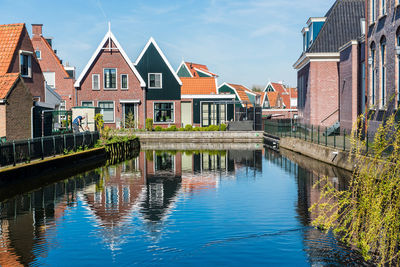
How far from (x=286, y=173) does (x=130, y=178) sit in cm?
715

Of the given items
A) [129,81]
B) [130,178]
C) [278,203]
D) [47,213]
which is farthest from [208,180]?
[129,81]

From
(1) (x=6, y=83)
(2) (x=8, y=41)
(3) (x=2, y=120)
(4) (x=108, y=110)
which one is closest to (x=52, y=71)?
(4) (x=108, y=110)

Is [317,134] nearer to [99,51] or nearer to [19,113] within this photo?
[19,113]

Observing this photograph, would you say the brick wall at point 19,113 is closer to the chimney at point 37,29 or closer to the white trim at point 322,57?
the white trim at point 322,57

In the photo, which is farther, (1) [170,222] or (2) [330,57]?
(2) [330,57]

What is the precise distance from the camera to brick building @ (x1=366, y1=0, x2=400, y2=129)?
23.5 m

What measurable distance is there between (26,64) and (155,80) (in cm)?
1774

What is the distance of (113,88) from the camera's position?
51812 mm

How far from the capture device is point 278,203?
15711 millimetres

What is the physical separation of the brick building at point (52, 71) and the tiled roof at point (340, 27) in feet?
96.8

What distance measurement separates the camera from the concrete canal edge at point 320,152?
23498 millimetres

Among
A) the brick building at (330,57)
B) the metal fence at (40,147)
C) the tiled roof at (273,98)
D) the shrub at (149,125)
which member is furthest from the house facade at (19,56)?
the tiled roof at (273,98)

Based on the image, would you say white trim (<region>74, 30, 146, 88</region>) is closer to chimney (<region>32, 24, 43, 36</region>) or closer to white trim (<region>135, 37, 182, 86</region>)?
white trim (<region>135, 37, 182, 86</region>)

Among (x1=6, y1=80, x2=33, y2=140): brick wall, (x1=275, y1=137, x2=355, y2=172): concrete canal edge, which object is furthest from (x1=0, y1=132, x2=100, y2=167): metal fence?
(x1=275, y1=137, x2=355, y2=172): concrete canal edge
